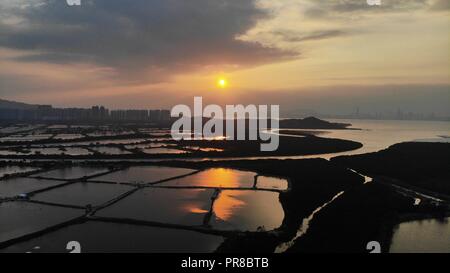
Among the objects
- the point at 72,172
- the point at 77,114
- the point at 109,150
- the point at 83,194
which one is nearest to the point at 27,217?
the point at 83,194

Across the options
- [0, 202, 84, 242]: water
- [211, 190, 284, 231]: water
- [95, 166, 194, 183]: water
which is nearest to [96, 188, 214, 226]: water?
[211, 190, 284, 231]: water

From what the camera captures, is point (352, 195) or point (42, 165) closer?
point (352, 195)

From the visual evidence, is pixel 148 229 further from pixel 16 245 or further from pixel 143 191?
pixel 143 191

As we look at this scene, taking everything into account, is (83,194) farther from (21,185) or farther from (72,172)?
(72,172)

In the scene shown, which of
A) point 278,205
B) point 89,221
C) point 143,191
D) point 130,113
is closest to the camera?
point 89,221

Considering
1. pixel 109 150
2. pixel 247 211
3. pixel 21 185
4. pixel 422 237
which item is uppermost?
pixel 109 150
